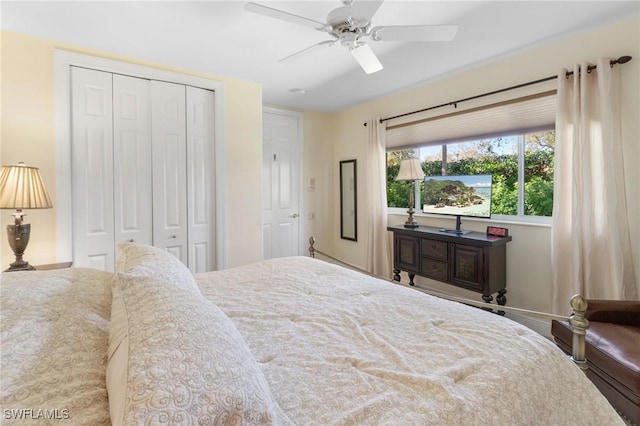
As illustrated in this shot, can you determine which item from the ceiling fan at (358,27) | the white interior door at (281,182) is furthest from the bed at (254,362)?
the white interior door at (281,182)

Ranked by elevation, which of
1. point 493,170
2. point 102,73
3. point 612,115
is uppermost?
point 102,73

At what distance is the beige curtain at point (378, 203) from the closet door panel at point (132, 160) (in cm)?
263

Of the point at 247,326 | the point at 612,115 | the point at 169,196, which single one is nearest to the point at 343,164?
the point at 169,196

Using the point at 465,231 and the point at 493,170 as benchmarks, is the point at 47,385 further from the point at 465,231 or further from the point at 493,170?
the point at 493,170

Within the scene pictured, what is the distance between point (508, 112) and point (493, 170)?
0.57 meters

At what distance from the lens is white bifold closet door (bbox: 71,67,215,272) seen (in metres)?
2.72


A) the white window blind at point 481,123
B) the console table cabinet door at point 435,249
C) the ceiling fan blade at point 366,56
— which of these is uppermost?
the ceiling fan blade at point 366,56

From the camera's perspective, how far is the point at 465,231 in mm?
3342

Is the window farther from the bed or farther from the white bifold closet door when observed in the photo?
the white bifold closet door

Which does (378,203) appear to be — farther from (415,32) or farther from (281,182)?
(415,32)

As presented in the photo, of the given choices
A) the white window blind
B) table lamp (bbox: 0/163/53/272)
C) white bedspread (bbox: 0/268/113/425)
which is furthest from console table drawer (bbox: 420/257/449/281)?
table lamp (bbox: 0/163/53/272)

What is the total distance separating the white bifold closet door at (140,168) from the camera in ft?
8.93

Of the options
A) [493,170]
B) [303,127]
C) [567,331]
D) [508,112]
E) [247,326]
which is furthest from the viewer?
[303,127]

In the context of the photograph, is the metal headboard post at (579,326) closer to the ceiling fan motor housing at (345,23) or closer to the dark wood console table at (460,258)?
the dark wood console table at (460,258)
